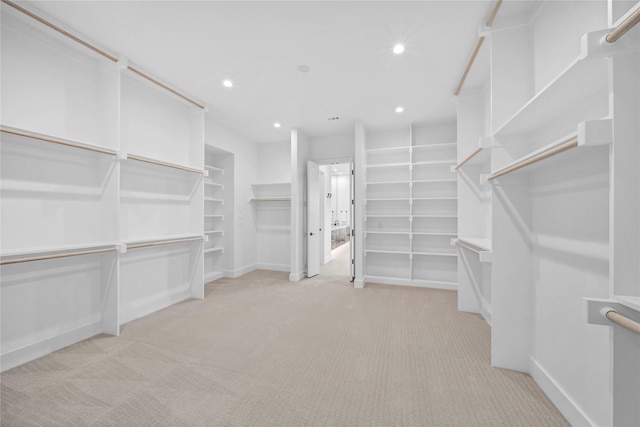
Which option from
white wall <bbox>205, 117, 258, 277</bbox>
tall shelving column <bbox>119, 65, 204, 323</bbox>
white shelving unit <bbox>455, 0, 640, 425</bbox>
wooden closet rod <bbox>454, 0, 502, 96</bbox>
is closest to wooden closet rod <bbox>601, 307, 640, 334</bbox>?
white shelving unit <bbox>455, 0, 640, 425</bbox>

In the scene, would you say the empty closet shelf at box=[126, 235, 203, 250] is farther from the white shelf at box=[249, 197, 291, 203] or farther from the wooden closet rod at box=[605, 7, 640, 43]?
the wooden closet rod at box=[605, 7, 640, 43]

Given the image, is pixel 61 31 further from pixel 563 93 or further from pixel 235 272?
pixel 235 272

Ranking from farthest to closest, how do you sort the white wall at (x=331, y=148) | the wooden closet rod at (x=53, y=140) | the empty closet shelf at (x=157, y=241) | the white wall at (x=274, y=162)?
the white wall at (x=274, y=162) < the white wall at (x=331, y=148) < the empty closet shelf at (x=157, y=241) < the wooden closet rod at (x=53, y=140)

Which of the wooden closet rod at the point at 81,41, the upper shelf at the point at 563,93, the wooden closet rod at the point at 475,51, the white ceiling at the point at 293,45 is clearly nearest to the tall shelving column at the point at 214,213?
the white ceiling at the point at 293,45

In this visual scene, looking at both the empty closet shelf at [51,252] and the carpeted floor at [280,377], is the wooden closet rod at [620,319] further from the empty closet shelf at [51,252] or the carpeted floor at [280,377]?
the empty closet shelf at [51,252]

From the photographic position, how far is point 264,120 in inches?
175

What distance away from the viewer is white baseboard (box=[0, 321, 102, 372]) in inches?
80.9

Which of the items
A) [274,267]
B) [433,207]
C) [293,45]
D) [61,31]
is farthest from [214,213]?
[433,207]

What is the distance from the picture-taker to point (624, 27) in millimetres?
828

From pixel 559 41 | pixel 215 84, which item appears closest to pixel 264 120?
pixel 215 84

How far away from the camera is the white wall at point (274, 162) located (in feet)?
18.7

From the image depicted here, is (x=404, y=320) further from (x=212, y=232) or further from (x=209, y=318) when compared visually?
(x=212, y=232)

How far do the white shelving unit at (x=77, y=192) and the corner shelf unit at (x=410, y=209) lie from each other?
324 cm

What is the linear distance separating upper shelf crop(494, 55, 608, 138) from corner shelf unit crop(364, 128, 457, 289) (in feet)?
8.47
